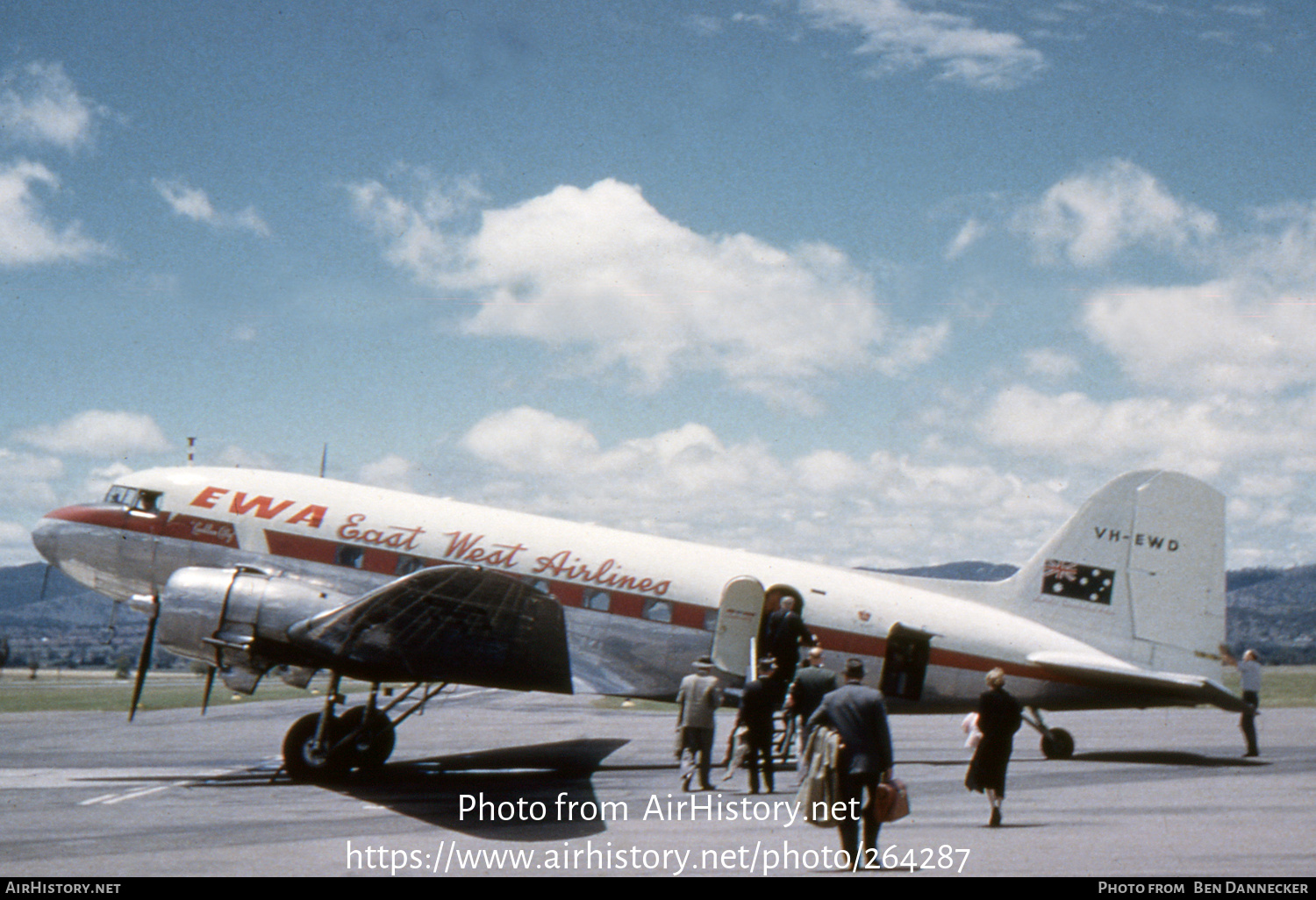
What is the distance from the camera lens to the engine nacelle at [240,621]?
1084 cm

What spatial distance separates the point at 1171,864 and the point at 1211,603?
8322mm

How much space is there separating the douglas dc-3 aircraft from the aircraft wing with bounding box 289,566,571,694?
0.15 metres

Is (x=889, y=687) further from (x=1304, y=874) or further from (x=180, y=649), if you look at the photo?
(x=180, y=649)

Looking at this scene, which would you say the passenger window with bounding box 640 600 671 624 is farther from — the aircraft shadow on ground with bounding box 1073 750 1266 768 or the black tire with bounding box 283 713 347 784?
the aircraft shadow on ground with bounding box 1073 750 1266 768

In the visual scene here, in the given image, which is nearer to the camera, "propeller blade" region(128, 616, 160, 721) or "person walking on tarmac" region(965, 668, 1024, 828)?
"person walking on tarmac" region(965, 668, 1024, 828)

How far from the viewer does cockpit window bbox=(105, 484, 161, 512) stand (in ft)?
46.5

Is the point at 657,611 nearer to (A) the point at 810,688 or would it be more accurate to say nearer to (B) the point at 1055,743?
(A) the point at 810,688

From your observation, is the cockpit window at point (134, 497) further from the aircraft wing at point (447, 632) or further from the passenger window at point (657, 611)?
the passenger window at point (657, 611)

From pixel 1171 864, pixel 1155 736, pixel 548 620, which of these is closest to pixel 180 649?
pixel 548 620

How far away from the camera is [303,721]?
11547mm

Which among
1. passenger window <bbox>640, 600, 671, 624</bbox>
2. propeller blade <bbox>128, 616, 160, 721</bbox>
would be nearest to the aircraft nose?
propeller blade <bbox>128, 616, 160, 721</bbox>

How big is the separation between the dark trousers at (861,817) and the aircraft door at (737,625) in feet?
20.2

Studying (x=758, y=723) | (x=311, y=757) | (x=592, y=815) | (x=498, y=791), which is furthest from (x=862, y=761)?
(x=311, y=757)

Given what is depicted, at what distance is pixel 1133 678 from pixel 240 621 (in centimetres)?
1154
